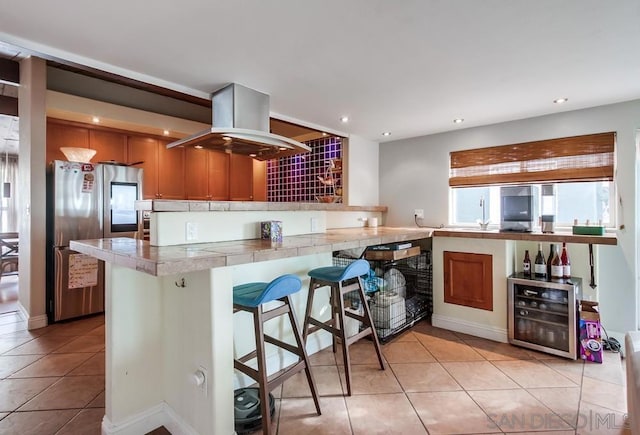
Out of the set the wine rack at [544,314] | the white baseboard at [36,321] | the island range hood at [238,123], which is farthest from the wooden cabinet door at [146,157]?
the wine rack at [544,314]

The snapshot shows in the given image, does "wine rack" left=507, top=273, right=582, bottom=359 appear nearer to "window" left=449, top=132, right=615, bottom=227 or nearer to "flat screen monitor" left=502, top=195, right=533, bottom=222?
"flat screen monitor" left=502, top=195, right=533, bottom=222

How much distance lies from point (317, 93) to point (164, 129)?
8.05ft

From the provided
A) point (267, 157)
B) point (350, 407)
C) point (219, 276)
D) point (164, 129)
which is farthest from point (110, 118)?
point (350, 407)

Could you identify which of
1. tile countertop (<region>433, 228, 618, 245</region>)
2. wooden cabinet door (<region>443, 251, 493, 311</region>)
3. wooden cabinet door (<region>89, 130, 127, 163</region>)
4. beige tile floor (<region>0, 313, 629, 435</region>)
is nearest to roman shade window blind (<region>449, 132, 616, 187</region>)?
tile countertop (<region>433, 228, 618, 245</region>)

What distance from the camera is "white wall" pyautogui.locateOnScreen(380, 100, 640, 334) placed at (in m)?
2.77

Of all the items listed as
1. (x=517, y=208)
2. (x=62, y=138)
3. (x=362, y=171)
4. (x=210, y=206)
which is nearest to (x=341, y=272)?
(x=210, y=206)

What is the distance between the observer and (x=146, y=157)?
4383mm

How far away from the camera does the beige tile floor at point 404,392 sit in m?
1.72

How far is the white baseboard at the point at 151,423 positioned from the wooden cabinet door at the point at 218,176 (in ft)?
11.6

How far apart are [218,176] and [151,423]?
148 inches

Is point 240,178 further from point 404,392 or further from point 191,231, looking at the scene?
point 404,392

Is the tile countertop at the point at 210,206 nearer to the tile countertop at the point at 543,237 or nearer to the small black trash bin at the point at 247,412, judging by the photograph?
the small black trash bin at the point at 247,412

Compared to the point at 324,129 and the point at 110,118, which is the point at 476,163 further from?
the point at 110,118

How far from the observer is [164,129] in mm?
4152
